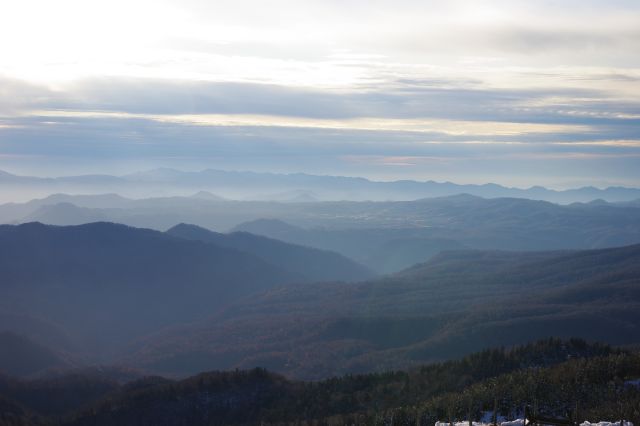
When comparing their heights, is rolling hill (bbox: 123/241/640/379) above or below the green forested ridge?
below

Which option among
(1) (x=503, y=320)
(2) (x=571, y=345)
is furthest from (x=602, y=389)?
(1) (x=503, y=320)

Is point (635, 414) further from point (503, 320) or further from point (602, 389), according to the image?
point (503, 320)

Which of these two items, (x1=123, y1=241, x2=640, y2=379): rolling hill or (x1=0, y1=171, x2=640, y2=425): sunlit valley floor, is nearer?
(x1=0, y1=171, x2=640, y2=425): sunlit valley floor

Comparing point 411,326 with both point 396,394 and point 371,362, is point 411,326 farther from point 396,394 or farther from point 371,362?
point 396,394

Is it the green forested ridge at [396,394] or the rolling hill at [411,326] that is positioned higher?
the green forested ridge at [396,394]

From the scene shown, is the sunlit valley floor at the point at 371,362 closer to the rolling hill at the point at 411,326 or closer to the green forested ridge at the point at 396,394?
the green forested ridge at the point at 396,394

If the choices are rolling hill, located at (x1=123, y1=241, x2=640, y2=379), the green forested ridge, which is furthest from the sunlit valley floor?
rolling hill, located at (x1=123, y1=241, x2=640, y2=379)

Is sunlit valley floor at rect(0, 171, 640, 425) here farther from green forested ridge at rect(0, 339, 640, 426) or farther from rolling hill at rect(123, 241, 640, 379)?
rolling hill at rect(123, 241, 640, 379)

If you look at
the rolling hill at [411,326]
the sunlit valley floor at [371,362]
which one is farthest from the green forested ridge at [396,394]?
the rolling hill at [411,326]

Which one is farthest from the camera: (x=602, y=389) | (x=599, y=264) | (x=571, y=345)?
(x=599, y=264)

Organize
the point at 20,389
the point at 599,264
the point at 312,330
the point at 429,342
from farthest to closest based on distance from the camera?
the point at 599,264 < the point at 312,330 < the point at 429,342 < the point at 20,389

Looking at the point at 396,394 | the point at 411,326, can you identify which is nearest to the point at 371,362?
the point at 411,326
